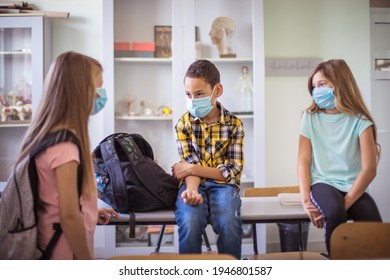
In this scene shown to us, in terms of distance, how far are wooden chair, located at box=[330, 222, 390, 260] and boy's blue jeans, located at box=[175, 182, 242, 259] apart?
0.23 m

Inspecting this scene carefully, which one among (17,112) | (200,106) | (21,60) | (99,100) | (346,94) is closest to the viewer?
(99,100)

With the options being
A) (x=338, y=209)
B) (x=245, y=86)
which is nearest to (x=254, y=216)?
(x=338, y=209)

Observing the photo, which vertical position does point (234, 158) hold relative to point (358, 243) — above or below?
above

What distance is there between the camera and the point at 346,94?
1.04 metres

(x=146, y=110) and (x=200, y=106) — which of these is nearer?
(x=200, y=106)

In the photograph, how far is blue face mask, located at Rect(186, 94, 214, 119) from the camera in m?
1.17

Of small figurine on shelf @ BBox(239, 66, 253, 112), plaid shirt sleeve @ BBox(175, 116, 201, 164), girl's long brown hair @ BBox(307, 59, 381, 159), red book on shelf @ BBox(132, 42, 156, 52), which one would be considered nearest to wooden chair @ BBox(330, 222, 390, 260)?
girl's long brown hair @ BBox(307, 59, 381, 159)

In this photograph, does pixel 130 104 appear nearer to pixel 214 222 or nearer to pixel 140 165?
pixel 140 165

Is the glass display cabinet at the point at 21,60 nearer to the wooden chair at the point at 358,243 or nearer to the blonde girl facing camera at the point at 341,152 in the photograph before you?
the blonde girl facing camera at the point at 341,152

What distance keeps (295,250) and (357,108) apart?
0.45 metres

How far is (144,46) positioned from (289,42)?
2.37 ft

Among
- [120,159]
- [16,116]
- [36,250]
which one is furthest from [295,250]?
[16,116]

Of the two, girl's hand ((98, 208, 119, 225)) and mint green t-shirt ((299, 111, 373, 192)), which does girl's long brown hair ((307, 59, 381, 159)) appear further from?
girl's hand ((98, 208, 119, 225))

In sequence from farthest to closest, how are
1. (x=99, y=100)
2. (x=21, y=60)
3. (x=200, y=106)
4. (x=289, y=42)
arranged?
(x=21, y=60)
(x=289, y=42)
(x=200, y=106)
(x=99, y=100)
